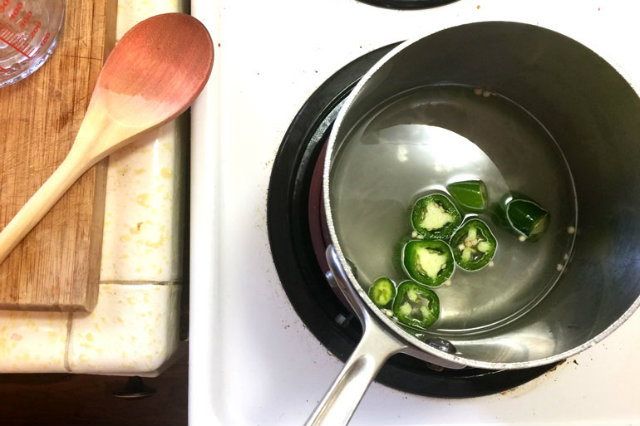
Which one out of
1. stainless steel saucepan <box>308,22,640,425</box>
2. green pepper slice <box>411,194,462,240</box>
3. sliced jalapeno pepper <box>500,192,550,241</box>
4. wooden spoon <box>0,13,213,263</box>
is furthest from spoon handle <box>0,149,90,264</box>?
sliced jalapeno pepper <box>500,192,550,241</box>

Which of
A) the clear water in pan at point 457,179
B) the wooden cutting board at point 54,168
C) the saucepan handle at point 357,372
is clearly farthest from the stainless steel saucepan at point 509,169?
the wooden cutting board at point 54,168

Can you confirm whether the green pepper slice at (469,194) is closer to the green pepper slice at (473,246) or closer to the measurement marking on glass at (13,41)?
the green pepper slice at (473,246)

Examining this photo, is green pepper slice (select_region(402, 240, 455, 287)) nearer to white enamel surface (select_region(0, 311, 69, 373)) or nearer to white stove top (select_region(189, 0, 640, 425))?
white stove top (select_region(189, 0, 640, 425))

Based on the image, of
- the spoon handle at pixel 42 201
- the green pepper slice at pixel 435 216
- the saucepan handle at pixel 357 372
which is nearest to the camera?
the saucepan handle at pixel 357 372

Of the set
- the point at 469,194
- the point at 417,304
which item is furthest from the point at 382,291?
the point at 469,194

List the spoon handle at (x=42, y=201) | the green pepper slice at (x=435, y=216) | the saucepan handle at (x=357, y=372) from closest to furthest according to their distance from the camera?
1. the saucepan handle at (x=357, y=372)
2. the spoon handle at (x=42, y=201)
3. the green pepper slice at (x=435, y=216)
